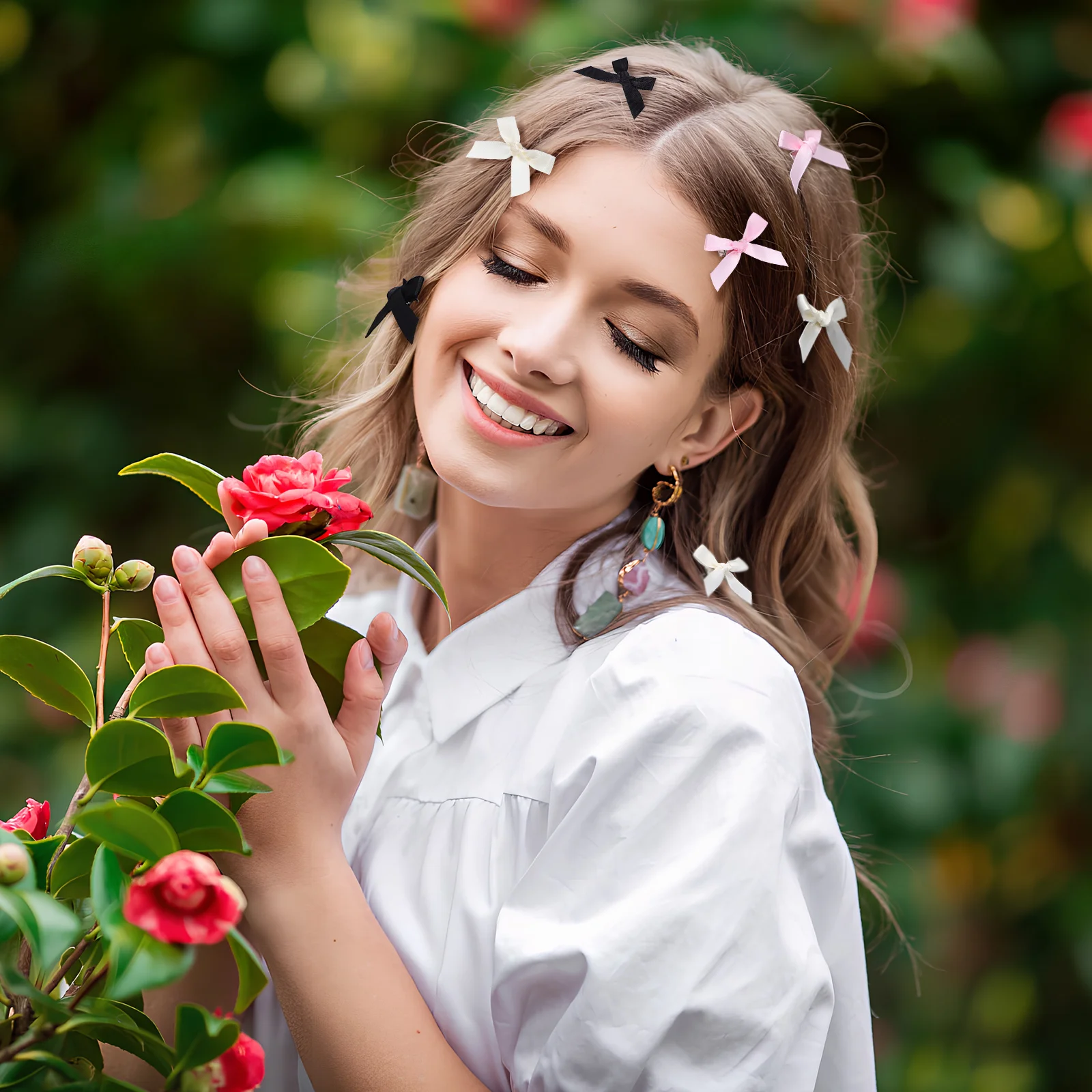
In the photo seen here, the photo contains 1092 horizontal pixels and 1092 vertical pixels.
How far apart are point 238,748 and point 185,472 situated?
24 cm

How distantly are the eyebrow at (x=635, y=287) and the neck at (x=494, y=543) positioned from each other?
8.0 inches

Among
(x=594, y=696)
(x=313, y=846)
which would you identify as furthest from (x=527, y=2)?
(x=313, y=846)

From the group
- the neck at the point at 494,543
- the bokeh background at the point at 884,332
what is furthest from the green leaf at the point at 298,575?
the bokeh background at the point at 884,332

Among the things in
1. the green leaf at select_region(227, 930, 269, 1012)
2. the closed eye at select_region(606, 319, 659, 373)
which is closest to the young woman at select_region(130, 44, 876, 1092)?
the closed eye at select_region(606, 319, 659, 373)

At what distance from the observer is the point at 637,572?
3.52 feet

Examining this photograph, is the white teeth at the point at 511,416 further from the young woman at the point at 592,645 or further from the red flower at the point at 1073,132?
the red flower at the point at 1073,132

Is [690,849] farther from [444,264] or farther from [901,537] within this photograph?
[901,537]

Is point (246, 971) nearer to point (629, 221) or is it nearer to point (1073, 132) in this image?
point (629, 221)

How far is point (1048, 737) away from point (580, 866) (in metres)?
1.21

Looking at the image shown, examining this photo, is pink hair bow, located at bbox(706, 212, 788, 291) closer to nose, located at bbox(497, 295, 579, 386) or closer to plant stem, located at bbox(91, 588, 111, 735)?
nose, located at bbox(497, 295, 579, 386)

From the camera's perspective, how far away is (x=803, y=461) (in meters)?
1.16

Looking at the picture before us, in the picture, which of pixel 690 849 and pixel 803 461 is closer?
pixel 690 849

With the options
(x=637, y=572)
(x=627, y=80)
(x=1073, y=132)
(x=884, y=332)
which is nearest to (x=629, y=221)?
(x=627, y=80)

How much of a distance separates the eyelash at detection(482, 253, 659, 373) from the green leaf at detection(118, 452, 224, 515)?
0.31 m
